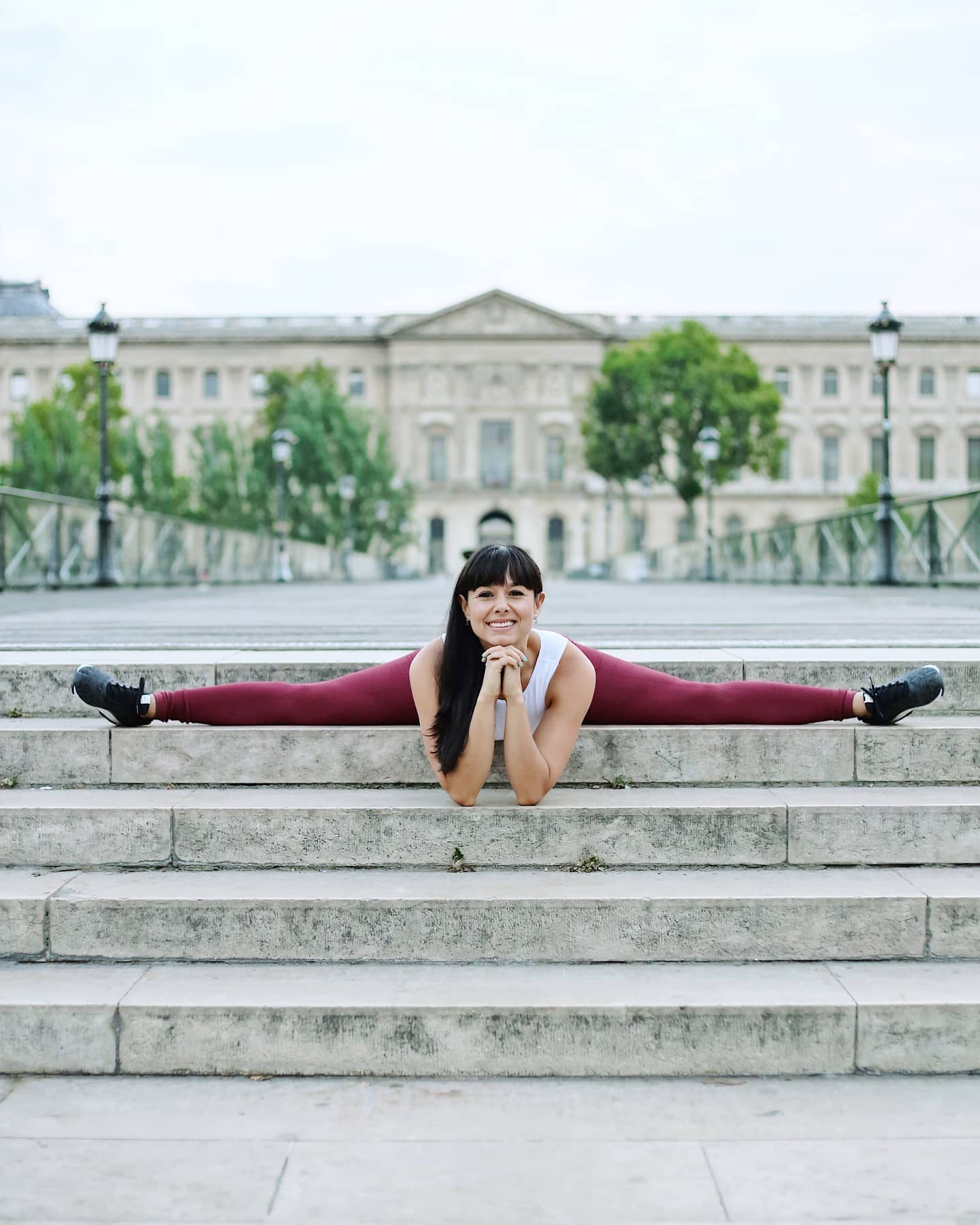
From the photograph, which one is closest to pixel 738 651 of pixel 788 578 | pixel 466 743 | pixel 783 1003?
pixel 466 743

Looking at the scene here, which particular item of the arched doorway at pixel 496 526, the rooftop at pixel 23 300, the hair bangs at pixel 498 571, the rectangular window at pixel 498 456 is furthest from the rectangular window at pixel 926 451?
the hair bangs at pixel 498 571

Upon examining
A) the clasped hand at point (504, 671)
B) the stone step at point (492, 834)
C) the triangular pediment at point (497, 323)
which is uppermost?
the triangular pediment at point (497, 323)

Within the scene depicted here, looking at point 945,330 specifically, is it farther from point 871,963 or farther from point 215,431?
point 871,963

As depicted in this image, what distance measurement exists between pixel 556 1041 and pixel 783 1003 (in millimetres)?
581

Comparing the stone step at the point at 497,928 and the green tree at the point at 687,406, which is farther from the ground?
the green tree at the point at 687,406

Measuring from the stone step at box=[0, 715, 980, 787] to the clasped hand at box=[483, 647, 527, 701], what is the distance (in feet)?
1.97

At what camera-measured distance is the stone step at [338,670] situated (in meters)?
4.72

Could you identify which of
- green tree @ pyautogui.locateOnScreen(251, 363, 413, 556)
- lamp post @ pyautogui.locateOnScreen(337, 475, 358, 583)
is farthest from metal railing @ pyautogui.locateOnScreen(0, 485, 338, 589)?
green tree @ pyautogui.locateOnScreen(251, 363, 413, 556)

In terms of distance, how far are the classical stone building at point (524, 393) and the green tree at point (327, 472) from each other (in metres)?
22.9

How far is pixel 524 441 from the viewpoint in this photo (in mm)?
79625

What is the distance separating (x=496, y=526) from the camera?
83.4 meters

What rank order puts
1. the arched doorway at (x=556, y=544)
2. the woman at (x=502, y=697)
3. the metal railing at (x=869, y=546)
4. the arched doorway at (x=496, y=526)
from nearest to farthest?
the woman at (x=502, y=697), the metal railing at (x=869, y=546), the arched doorway at (x=556, y=544), the arched doorway at (x=496, y=526)

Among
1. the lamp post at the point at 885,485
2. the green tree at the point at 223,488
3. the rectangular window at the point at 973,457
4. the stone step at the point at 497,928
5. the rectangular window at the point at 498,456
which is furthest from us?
the rectangular window at the point at 973,457

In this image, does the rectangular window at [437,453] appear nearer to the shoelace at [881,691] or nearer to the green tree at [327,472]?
the green tree at [327,472]
